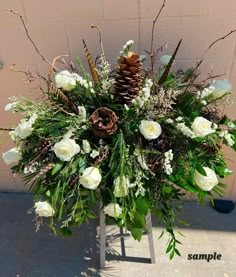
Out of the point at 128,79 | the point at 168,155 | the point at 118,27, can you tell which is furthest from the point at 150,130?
the point at 118,27

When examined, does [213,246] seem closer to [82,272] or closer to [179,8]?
[82,272]

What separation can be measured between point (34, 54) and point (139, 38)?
59cm

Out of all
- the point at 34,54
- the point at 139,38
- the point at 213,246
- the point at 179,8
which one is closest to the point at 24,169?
the point at 34,54

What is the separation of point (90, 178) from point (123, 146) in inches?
7.2

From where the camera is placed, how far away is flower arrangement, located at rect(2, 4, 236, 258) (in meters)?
1.34

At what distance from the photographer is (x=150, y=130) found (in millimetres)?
1313

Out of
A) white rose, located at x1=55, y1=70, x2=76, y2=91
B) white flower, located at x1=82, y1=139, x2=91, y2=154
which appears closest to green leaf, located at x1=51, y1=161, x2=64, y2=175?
white flower, located at x1=82, y1=139, x2=91, y2=154

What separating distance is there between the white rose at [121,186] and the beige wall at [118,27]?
76cm

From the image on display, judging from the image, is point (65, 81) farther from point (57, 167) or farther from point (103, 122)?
point (57, 167)

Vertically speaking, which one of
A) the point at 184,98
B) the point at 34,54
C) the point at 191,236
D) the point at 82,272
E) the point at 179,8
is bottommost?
the point at 82,272

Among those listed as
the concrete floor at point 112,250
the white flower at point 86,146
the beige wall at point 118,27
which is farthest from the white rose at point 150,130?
the concrete floor at point 112,250

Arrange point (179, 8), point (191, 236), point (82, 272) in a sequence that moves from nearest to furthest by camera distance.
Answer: point (179, 8), point (82, 272), point (191, 236)

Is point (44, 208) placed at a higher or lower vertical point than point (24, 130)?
lower

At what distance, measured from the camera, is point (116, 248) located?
195 cm
